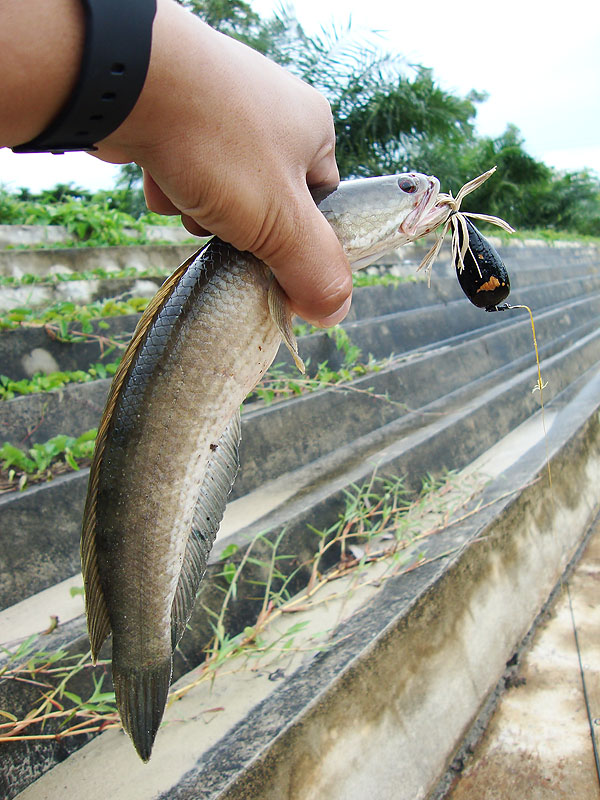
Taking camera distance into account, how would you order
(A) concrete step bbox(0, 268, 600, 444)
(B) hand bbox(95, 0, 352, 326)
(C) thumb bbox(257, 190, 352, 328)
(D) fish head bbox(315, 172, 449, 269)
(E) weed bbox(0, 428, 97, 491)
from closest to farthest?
1. (B) hand bbox(95, 0, 352, 326)
2. (C) thumb bbox(257, 190, 352, 328)
3. (D) fish head bbox(315, 172, 449, 269)
4. (E) weed bbox(0, 428, 97, 491)
5. (A) concrete step bbox(0, 268, 600, 444)

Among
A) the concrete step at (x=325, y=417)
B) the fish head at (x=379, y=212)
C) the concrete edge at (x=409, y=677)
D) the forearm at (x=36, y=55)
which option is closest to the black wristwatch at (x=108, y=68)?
the forearm at (x=36, y=55)

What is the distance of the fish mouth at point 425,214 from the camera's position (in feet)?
4.27

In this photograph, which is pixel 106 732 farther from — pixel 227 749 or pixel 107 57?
pixel 107 57

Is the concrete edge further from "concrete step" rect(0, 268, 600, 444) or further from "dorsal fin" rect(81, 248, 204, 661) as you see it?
"concrete step" rect(0, 268, 600, 444)

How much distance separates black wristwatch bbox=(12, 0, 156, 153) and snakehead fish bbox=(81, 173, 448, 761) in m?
0.33

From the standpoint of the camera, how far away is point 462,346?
495 centimetres

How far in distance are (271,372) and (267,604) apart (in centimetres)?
134

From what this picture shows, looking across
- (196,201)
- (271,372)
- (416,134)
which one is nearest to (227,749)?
(196,201)

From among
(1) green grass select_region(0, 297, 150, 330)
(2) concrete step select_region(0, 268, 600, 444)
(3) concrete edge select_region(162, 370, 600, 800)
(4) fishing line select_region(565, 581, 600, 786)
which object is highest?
(1) green grass select_region(0, 297, 150, 330)

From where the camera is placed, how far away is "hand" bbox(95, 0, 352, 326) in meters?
0.93

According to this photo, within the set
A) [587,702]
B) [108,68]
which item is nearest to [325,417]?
[587,702]

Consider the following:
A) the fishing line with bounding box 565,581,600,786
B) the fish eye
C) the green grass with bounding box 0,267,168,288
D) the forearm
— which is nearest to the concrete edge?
the fishing line with bounding box 565,581,600,786

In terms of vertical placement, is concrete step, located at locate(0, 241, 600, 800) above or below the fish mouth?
below

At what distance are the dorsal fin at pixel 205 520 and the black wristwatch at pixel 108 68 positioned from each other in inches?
23.9
